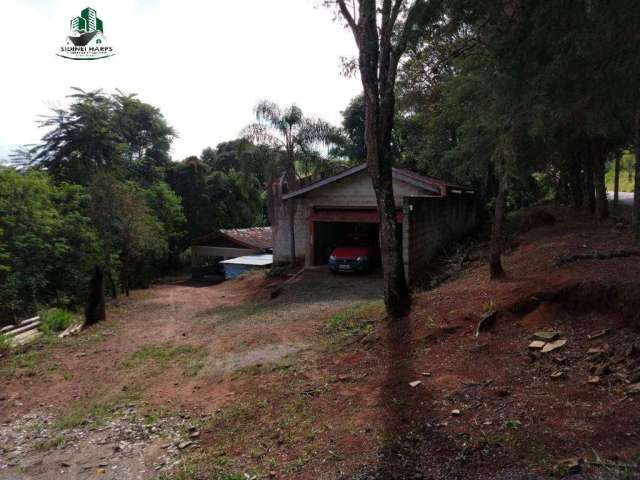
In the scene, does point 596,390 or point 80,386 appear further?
point 80,386

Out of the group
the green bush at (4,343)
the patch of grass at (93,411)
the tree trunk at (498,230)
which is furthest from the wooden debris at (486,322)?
the green bush at (4,343)

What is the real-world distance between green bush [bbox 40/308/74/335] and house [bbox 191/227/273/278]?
17086 mm

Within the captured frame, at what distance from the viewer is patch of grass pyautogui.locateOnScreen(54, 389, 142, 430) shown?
24.7ft

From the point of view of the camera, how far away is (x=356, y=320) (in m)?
10.3

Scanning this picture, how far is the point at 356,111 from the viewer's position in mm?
32188

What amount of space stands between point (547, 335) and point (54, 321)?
14477 millimetres

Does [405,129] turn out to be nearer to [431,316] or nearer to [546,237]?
[546,237]

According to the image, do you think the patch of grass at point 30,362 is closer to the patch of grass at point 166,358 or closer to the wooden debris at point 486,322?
the patch of grass at point 166,358

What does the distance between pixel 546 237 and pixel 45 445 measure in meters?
14.0

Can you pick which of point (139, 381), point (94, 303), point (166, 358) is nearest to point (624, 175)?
point (94, 303)

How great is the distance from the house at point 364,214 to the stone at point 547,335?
380 inches

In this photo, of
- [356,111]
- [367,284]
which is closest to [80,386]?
[367,284]

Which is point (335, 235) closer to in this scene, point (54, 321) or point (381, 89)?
point (54, 321)

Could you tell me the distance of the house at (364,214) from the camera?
17.2m
